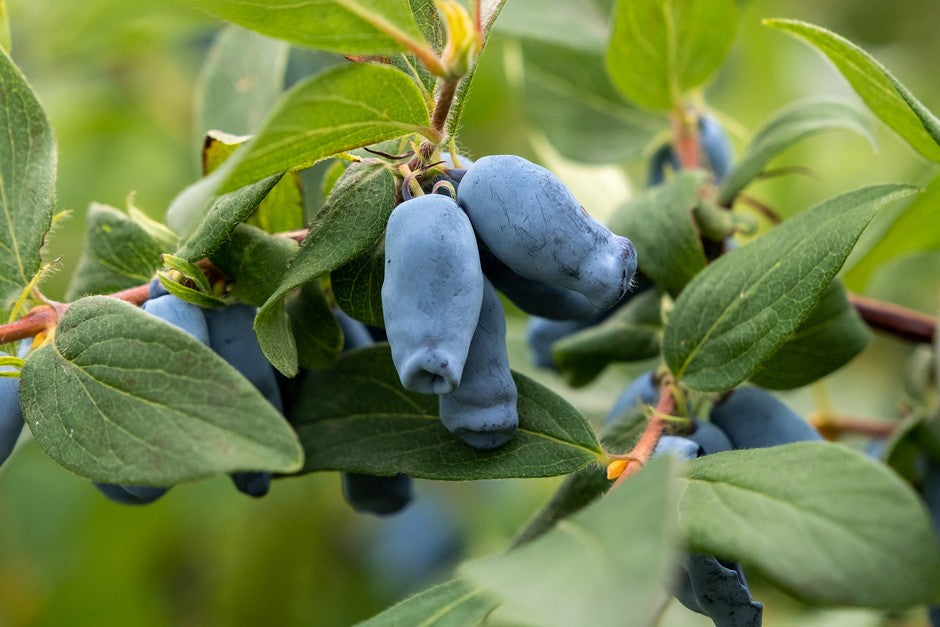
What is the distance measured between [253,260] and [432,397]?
18 centimetres

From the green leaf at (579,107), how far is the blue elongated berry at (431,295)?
31.8 inches

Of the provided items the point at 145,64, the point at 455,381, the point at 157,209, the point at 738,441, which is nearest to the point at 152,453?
the point at 455,381

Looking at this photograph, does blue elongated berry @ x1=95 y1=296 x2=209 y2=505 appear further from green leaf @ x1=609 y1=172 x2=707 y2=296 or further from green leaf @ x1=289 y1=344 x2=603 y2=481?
green leaf @ x1=609 y1=172 x2=707 y2=296

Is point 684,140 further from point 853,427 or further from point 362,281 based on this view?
point 362,281

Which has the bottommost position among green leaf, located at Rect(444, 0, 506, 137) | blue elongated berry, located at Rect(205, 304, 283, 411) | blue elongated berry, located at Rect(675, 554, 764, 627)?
blue elongated berry, located at Rect(675, 554, 764, 627)

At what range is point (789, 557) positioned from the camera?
0.61 meters

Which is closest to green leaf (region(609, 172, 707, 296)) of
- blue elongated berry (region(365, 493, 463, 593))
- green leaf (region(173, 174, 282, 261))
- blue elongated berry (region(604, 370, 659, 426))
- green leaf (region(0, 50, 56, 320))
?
blue elongated berry (region(604, 370, 659, 426))

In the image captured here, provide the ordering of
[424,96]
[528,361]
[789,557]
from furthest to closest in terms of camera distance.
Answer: [528,361] < [424,96] < [789,557]

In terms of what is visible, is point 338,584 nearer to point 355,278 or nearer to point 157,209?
point 157,209

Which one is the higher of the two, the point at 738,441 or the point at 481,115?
the point at 738,441

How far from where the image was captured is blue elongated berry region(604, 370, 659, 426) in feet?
3.20

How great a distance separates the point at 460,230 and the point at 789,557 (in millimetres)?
288

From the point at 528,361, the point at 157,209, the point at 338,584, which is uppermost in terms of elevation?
the point at 528,361

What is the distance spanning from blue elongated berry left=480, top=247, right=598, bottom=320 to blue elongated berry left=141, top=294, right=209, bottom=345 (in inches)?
8.7
